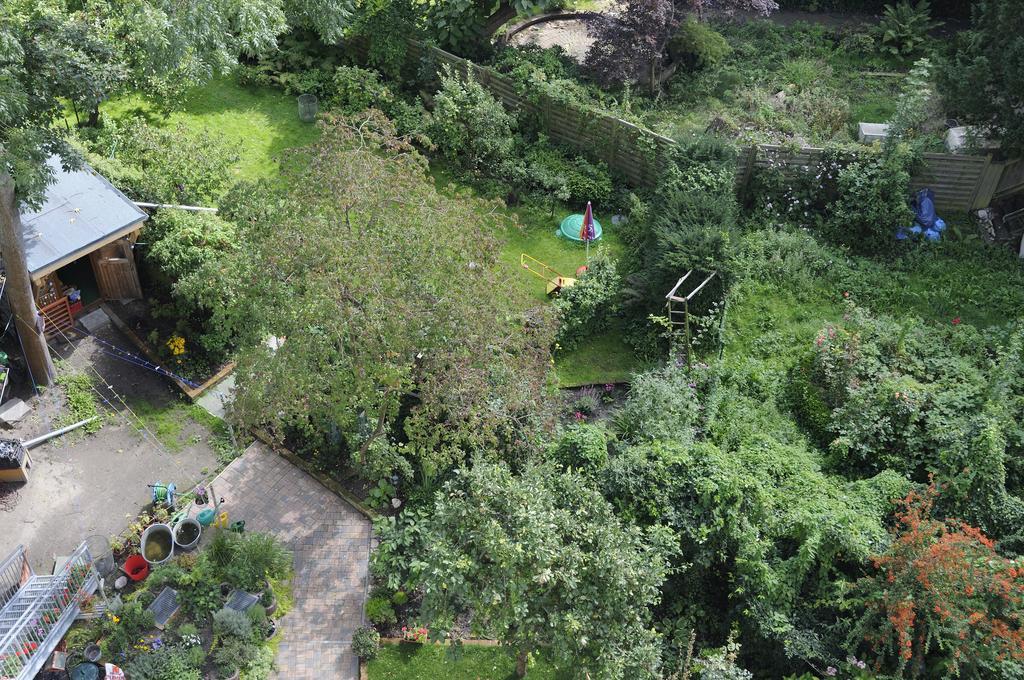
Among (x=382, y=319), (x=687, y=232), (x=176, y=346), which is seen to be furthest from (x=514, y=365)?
(x=176, y=346)

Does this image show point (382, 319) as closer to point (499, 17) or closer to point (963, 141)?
point (499, 17)

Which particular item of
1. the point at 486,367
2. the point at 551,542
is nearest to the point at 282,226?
the point at 486,367

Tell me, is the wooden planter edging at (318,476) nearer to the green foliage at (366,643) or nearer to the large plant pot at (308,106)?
the green foliage at (366,643)

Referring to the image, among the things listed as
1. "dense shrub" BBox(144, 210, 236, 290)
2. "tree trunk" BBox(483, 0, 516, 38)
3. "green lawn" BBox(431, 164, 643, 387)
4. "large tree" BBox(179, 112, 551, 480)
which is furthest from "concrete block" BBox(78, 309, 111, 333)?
"tree trunk" BBox(483, 0, 516, 38)

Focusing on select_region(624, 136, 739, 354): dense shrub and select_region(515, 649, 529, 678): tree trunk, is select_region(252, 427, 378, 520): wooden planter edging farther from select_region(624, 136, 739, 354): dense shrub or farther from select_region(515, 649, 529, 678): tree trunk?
select_region(624, 136, 739, 354): dense shrub

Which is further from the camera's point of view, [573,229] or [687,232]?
[573,229]

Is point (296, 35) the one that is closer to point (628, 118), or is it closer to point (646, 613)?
point (628, 118)
